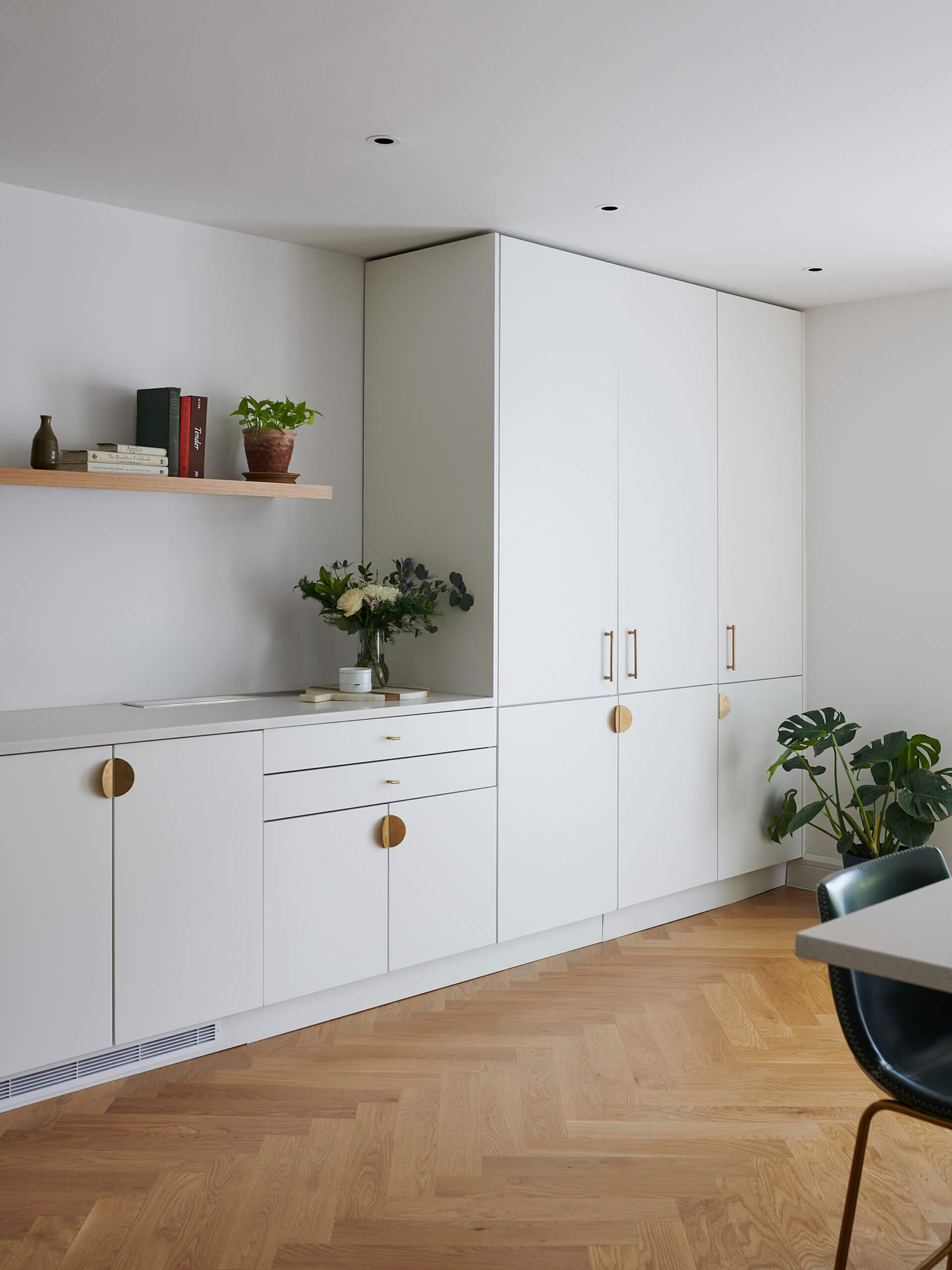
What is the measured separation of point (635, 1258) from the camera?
90.2 inches

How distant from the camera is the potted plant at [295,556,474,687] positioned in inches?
150

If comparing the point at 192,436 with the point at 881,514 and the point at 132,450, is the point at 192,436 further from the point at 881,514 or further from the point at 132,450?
the point at 881,514

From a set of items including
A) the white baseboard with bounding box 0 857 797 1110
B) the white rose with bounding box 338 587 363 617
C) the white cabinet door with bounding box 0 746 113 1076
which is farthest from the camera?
the white rose with bounding box 338 587 363 617

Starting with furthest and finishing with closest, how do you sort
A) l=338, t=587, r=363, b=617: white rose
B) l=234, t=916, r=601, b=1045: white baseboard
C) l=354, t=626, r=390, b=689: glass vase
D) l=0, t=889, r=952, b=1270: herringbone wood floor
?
l=354, t=626, r=390, b=689: glass vase → l=338, t=587, r=363, b=617: white rose → l=234, t=916, r=601, b=1045: white baseboard → l=0, t=889, r=952, b=1270: herringbone wood floor

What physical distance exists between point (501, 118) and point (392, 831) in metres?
2.09

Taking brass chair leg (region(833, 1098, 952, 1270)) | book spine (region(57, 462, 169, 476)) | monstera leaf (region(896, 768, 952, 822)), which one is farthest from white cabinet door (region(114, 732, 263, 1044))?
monstera leaf (region(896, 768, 952, 822))

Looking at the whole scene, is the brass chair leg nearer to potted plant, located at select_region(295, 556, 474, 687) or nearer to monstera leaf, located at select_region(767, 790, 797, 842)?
potted plant, located at select_region(295, 556, 474, 687)

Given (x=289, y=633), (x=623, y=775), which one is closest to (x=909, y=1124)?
(x=623, y=775)

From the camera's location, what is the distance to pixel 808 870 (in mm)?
5238

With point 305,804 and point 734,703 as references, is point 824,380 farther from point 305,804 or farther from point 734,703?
point 305,804

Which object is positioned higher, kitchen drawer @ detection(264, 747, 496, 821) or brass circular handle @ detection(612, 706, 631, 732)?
brass circular handle @ detection(612, 706, 631, 732)

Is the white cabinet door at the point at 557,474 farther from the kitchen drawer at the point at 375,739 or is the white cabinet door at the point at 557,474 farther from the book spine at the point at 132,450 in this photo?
the book spine at the point at 132,450

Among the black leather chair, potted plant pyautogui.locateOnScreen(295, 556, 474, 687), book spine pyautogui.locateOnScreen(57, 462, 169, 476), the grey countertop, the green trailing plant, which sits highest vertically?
the green trailing plant

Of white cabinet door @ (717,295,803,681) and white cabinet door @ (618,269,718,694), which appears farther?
white cabinet door @ (717,295,803,681)
